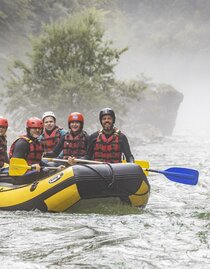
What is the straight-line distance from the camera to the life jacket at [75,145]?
28.3ft

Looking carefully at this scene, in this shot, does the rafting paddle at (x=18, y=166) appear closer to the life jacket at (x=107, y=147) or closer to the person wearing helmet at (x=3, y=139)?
the person wearing helmet at (x=3, y=139)

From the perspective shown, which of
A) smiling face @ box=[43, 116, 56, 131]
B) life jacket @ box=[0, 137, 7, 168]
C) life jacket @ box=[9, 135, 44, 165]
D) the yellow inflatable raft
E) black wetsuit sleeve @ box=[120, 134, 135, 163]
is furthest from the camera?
smiling face @ box=[43, 116, 56, 131]

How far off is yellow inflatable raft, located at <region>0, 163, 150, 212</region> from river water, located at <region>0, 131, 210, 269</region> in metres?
0.17

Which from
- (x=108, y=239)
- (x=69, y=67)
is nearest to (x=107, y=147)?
(x=108, y=239)

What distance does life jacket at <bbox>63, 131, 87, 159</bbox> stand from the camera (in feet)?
28.3

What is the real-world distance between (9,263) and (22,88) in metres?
19.7

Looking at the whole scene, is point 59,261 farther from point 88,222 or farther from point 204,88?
point 204,88

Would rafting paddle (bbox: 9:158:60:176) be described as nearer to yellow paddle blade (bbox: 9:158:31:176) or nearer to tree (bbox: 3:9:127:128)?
yellow paddle blade (bbox: 9:158:31:176)

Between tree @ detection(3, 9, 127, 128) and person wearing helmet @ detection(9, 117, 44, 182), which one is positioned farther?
tree @ detection(3, 9, 127, 128)

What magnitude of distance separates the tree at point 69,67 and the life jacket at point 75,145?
13.1m

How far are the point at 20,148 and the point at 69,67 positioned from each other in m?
14.8

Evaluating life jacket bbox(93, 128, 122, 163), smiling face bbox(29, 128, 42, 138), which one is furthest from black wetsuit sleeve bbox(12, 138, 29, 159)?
life jacket bbox(93, 128, 122, 163)

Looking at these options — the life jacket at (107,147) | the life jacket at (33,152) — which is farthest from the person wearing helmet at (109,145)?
the life jacket at (33,152)

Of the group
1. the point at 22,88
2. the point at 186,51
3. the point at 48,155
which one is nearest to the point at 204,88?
the point at 186,51
